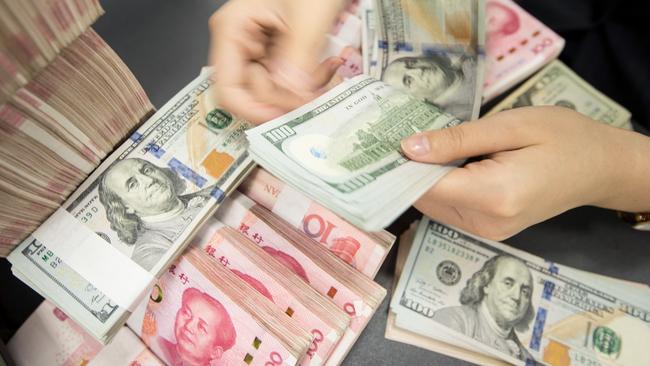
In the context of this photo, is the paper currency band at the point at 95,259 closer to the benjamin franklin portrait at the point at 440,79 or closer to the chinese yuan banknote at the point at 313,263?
the chinese yuan banknote at the point at 313,263

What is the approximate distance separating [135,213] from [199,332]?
0.21m

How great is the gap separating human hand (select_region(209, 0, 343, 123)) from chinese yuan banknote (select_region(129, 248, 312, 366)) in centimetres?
26

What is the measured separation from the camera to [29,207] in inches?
25.9

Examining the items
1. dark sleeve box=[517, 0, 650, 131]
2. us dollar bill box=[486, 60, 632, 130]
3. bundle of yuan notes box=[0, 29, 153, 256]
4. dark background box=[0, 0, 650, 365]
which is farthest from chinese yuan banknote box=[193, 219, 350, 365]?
dark sleeve box=[517, 0, 650, 131]

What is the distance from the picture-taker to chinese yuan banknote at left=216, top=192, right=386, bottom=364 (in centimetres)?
71

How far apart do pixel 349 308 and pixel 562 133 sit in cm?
41

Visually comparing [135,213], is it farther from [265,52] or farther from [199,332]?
[265,52]

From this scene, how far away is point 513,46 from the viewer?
983 mm

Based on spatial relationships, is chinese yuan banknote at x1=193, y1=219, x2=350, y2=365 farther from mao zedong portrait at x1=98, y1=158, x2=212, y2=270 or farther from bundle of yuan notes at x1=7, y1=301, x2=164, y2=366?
bundle of yuan notes at x1=7, y1=301, x2=164, y2=366

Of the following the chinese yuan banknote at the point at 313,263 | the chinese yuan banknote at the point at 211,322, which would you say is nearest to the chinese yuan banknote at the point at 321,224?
the chinese yuan banknote at the point at 313,263

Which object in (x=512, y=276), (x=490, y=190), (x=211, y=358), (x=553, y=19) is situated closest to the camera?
(x=490, y=190)

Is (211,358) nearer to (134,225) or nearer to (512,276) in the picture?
(134,225)

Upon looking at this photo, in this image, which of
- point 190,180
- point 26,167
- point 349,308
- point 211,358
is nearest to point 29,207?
point 26,167

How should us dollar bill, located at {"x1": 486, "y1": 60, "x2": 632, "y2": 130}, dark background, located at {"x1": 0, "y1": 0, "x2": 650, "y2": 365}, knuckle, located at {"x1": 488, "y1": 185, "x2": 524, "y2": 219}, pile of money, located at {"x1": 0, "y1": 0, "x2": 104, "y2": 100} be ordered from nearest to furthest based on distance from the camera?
pile of money, located at {"x1": 0, "y1": 0, "x2": 104, "y2": 100}, knuckle, located at {"x1": 488, "y1": 185, "x2": 524, "y2": 219}, dark background, located at {"x1": 0, "y1": 0, "x2": 650, "y2": 365}, us dollar bill, located at {"x1": 486, "y1": 60, "x2": 632, "y2": 130}
